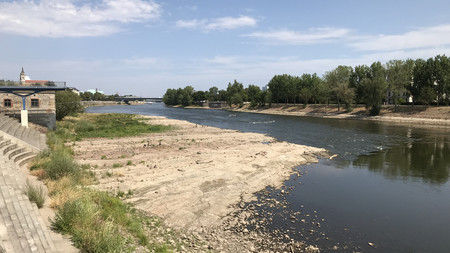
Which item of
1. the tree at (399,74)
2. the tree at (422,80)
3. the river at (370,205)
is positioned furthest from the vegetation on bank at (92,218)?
the tree at (399,74)

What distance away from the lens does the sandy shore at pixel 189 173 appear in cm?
1592

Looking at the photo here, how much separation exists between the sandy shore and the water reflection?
18.8ft

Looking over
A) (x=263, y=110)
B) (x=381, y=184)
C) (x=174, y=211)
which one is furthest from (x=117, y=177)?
(x=263, y=110)

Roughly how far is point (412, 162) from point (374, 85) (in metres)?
65.1

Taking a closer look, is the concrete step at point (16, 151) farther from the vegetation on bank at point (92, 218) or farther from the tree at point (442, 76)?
the tree at point (442, 76)

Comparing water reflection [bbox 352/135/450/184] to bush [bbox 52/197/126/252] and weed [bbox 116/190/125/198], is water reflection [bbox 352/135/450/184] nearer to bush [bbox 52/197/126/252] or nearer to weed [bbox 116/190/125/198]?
weed [bbox 116/190/125/198]

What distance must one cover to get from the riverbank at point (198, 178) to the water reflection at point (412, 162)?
5.60 metres

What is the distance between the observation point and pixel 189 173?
21859 millimetres

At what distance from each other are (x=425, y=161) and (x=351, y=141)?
13781 mm

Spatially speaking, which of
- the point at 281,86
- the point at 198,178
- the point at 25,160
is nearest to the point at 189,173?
the point at 198,178

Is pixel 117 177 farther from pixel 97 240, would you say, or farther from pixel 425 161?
pixel 425 161

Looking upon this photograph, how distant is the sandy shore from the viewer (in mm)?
15922

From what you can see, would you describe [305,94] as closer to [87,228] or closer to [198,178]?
[198,178]

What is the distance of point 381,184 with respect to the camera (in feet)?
74.4
